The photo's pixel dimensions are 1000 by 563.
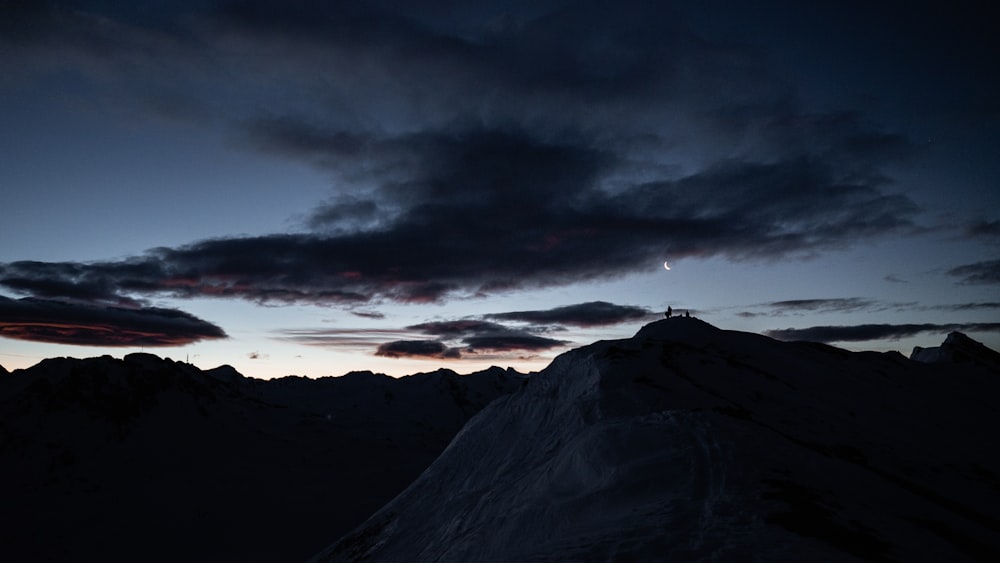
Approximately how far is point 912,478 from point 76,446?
106 meters

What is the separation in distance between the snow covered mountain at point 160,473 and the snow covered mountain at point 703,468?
1726 inches

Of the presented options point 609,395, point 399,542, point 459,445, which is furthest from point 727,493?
point 459,445

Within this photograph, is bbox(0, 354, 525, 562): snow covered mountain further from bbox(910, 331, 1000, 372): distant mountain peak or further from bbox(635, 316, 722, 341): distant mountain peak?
bbox(910, 331, 1000, 372): distant mountain peak

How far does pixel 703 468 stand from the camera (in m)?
12.1

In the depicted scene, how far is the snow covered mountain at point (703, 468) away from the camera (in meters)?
9.34

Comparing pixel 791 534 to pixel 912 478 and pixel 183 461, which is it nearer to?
pixel 912 478

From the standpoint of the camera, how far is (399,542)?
21797mm

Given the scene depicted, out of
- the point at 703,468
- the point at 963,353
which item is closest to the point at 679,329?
the point at 703,468

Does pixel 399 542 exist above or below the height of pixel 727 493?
below

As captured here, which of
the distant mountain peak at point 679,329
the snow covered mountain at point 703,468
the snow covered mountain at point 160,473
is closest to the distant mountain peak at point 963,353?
→ the snow covered mountain at point 703,468

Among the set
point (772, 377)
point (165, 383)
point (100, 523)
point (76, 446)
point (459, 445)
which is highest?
point (772, 377)

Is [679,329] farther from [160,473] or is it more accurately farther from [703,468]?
[160,473]

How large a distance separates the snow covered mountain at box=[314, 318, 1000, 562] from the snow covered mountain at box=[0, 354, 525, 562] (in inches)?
1726

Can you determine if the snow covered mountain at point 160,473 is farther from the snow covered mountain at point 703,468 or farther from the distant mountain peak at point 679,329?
the distant mountain peak at point 679,329
